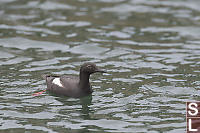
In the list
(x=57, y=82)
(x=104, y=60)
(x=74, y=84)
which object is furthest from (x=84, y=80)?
(x=104, y=60)

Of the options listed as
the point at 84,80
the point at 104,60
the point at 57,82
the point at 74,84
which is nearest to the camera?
the point at 84,80

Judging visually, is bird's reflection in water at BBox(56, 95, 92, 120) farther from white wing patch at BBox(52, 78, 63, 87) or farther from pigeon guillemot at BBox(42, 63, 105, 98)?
white wing patch at BBox(52, 78, 63, 87)

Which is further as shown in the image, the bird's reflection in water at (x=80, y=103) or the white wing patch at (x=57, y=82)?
the white wing patch at (x=57, y=82)

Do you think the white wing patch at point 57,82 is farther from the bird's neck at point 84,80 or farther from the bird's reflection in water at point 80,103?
the bird's neck at point 84,80

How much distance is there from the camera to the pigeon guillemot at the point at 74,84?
1180cm

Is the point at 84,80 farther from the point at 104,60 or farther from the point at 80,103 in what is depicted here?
the point at 104,60

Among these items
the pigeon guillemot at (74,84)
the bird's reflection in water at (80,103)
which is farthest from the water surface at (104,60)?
the pigeon guillemot at (74,84)

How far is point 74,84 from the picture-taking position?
39.3ft

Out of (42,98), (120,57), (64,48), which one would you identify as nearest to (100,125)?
(42,98)

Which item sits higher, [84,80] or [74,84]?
[84,80]

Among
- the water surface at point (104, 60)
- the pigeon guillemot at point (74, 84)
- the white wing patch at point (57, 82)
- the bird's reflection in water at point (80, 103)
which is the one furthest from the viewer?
the white wing patch at point (57, 82)

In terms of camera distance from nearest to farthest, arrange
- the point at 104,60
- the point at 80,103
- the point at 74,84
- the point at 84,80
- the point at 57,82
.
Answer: the point at 80,103 → the point at 84,80 → the point at 74,84 → the point at 57,82 → the point at 104,60

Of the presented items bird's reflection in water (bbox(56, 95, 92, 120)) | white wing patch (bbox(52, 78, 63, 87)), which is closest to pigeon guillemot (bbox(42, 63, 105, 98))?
white wing patch (bbox(52, 78, 63, 87))

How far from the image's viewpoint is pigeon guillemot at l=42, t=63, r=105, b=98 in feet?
38.7
